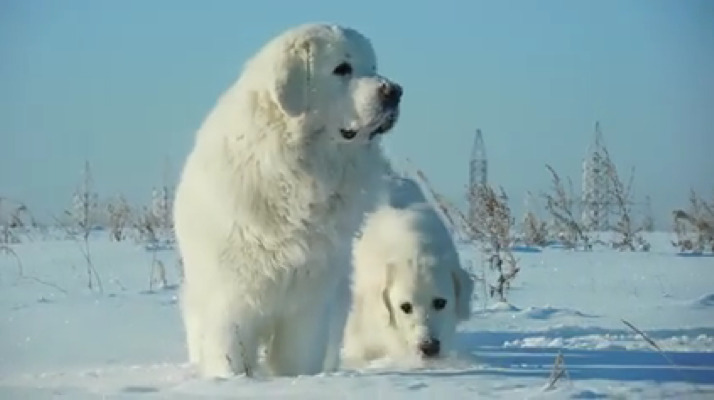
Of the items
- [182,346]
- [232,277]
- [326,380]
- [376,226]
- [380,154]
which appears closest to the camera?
[326,380]

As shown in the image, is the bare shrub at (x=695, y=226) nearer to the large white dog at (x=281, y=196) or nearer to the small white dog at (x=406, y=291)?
the small white dog at (x=406, y=291)

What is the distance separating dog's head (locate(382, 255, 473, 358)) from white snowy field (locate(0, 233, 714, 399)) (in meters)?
0.14

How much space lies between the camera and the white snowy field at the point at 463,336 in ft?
10.0

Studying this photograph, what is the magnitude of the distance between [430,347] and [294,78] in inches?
49.9

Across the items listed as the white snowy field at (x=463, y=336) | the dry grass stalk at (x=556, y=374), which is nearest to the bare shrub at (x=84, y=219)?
the white snowy field at (x=463, y=336)

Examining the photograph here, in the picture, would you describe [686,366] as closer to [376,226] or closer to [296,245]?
[296,245]

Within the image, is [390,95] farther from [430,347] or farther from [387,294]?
[387,294]

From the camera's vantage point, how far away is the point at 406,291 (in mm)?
4469

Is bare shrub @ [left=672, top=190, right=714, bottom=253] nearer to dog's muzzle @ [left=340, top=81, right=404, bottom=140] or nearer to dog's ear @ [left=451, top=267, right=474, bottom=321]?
dog's ear @ [left=451, top=267, right=474, bottom=321]

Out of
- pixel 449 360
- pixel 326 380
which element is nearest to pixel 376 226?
pixel 449 360

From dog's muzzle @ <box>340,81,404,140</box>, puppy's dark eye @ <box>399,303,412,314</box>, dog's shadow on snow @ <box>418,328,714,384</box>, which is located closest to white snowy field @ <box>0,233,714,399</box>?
dog's shadow on snow @ <box>418,328,714,384</box>

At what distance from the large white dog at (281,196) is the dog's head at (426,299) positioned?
0.70 m

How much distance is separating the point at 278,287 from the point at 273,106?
0.57 meters

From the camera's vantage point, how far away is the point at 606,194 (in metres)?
6.70
